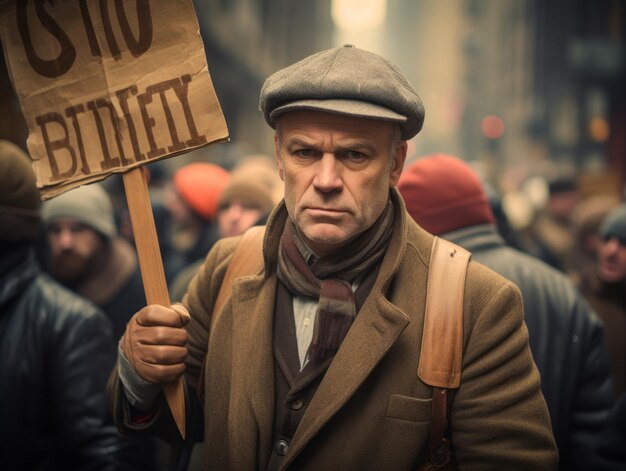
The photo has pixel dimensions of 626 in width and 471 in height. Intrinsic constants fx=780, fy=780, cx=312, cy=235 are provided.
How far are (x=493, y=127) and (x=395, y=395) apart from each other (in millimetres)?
59473

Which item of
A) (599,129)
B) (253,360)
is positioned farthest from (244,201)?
(599,129)

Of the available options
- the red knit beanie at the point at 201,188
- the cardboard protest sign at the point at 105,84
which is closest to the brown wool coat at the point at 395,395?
the cardboard protest sign at the point at 105,84

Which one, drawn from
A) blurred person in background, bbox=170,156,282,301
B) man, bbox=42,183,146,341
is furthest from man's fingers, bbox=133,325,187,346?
blurred person in background, bbox=170,156,282,301

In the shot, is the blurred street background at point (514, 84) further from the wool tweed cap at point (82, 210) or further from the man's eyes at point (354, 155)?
the man's eyes at point (354, 155)

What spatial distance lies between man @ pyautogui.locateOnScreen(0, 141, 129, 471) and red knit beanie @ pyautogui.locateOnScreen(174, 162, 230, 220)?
13.8 ft

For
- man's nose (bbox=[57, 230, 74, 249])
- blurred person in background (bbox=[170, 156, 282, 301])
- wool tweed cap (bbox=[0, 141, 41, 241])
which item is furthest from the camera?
blurred person in background (bbox=[170, 156, 282, 301])

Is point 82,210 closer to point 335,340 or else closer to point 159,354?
point 159,354

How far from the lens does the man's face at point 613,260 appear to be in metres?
5.43

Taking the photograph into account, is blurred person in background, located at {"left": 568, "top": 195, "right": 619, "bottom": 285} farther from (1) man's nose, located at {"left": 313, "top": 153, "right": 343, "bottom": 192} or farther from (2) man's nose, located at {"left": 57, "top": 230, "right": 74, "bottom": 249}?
(1) man's nose, located at {"left": 313, "top": 153, "right": 343, "bottom": 192}

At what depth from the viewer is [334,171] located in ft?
8.45

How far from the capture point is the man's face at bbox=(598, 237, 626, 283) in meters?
5.43

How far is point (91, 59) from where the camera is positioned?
271 cm

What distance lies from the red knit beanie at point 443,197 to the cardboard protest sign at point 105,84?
5.37ft

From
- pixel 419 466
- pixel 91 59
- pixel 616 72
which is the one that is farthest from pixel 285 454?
pixel 616 72
